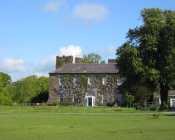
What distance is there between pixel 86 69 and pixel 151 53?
40229mm

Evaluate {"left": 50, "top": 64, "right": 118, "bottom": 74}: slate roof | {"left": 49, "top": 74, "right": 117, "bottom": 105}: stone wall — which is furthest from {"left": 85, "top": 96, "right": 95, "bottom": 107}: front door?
{"left": 50, "top": 64, "right": 118, "bottom": 74}: slate roof

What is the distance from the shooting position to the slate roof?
417 feet

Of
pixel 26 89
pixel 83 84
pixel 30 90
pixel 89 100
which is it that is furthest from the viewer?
pixel 26 89

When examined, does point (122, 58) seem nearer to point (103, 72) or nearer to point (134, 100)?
point (134, 100)

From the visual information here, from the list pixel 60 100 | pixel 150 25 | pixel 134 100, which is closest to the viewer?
pixel 150 25

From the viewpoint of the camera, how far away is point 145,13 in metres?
91.1

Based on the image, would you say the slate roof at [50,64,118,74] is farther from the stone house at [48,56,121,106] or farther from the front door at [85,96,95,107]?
the front door at [85,96,95,107]

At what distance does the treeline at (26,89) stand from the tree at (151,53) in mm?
48531

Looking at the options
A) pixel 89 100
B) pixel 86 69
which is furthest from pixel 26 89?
pixel 89 100

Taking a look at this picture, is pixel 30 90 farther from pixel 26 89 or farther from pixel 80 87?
pixel 80 87

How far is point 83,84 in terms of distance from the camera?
419ft

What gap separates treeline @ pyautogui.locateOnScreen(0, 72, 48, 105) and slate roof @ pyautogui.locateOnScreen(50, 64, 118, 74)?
988cm

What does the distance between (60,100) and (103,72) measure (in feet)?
35.9

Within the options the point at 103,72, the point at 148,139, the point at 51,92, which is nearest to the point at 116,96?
the point at 103,72
